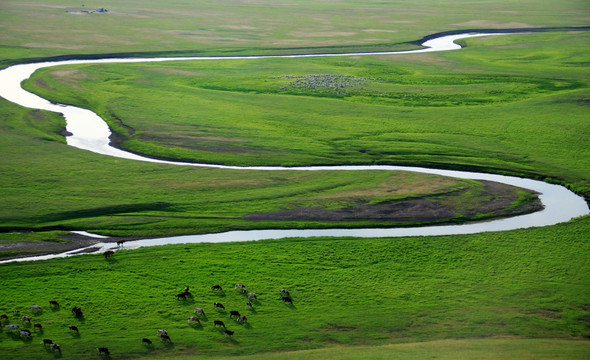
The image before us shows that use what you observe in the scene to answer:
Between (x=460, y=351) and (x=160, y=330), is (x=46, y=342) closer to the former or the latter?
(x=160, y=330)

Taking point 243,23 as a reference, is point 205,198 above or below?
below

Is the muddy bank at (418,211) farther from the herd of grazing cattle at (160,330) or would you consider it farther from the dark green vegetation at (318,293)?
the herd of grazing cattle at (160,330)

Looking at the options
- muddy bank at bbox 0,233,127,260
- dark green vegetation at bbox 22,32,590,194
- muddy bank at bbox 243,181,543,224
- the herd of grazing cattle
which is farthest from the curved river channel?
the herd of grazing cattle

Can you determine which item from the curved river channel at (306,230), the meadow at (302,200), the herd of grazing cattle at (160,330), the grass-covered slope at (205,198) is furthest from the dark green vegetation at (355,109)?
the herd of grazing cattle at (160,330)

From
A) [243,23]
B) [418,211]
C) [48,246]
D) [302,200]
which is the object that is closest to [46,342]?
[48,246]

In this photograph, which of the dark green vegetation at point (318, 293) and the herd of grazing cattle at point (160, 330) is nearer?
the herd of grazing cattle at point (160, 330)

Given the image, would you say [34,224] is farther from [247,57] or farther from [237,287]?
[247,57]
